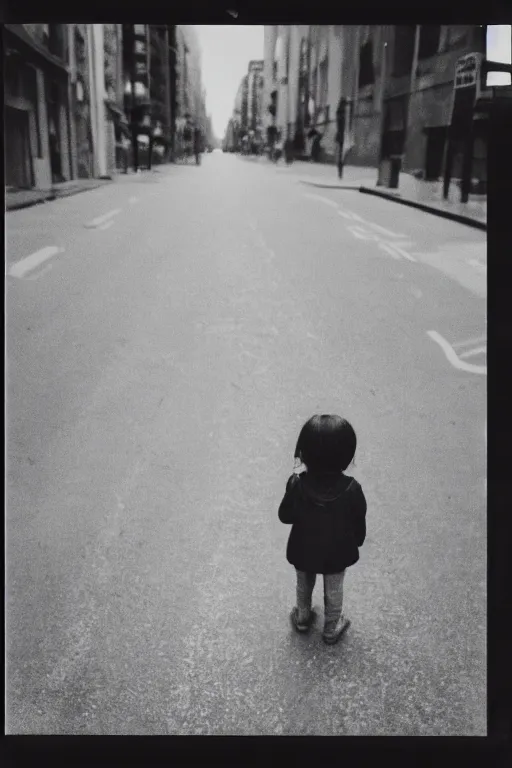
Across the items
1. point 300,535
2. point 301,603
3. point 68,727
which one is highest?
point 300,535

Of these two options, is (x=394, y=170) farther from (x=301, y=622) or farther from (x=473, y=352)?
(x=301, y=622)

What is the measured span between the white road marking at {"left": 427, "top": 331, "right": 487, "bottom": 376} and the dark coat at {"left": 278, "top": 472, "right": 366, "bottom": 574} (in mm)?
3539

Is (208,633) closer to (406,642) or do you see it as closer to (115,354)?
(406,642)

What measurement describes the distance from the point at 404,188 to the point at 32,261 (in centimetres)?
1644

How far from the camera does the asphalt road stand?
8.18 ft

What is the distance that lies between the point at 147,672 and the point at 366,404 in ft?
9.25

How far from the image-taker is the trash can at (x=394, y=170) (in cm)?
2484

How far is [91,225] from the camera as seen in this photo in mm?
14406

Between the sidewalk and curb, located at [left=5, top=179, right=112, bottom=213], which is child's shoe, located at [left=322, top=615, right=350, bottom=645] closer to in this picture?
the sidewalk

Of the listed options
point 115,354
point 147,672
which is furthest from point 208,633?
point 115,354

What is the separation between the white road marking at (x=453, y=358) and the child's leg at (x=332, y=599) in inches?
137

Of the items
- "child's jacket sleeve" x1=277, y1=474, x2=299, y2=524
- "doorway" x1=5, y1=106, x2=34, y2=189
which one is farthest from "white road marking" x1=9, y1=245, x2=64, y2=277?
"child's jacket sleeve" x1=277, y1=474, x2=299, y2=524

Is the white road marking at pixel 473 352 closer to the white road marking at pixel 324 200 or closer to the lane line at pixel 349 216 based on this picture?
the lane line at pixel 349 216


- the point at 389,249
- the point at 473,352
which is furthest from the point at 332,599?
the point at 389,249
